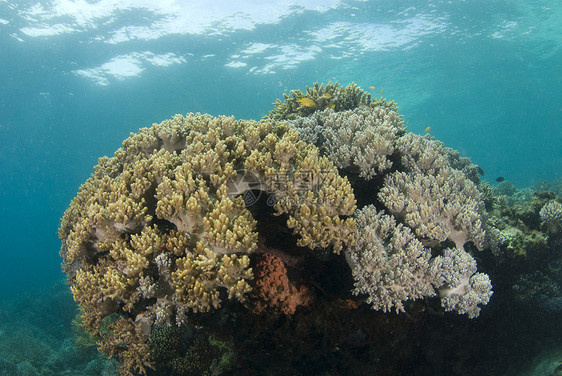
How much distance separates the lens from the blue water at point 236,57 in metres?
28.5

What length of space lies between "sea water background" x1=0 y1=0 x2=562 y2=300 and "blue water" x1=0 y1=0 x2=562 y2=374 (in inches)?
7.4

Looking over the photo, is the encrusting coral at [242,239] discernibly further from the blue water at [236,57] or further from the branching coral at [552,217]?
the blue water at [236,57]

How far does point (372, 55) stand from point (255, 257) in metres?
41.5

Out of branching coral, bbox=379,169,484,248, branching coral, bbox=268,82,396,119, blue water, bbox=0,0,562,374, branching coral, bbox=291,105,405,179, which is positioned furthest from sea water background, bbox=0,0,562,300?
branching coral, bbox=379,169,484,248

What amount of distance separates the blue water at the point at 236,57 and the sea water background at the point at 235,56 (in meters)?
0.19

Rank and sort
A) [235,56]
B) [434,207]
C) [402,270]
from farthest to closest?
1. [235,56]
2. [434,207]
3. [402,270]

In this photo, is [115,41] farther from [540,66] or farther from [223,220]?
[540,66]

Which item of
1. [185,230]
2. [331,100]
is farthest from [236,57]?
[185,230]

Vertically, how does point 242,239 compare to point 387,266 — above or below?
above

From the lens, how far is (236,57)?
124 feet

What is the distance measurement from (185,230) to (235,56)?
3885cm

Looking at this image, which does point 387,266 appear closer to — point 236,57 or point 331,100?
point 331,100

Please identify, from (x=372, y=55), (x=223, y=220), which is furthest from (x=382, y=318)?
(x=372, y=55)

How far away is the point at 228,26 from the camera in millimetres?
30750
